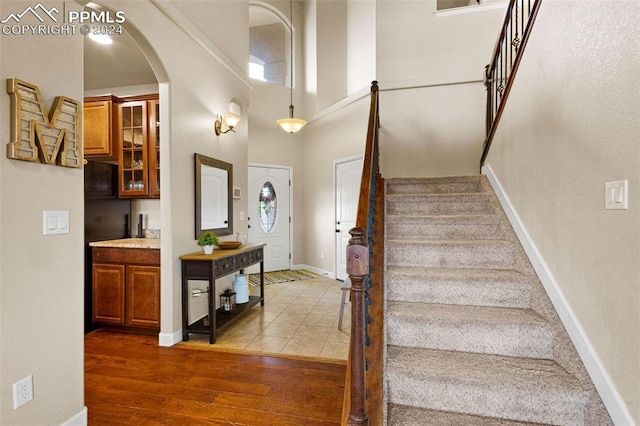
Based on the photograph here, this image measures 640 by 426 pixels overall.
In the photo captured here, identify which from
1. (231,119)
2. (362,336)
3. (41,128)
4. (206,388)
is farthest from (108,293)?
(362,336)

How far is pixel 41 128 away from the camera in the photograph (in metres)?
1.62

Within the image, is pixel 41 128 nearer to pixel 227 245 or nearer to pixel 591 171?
pixel 227 245

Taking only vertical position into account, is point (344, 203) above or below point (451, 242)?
above

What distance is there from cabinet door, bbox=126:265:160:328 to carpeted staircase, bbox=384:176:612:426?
7.50ft

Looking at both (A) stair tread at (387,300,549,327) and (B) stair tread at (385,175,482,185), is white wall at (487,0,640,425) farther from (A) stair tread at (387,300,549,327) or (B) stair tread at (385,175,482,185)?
(B) stair tread at (385,175,482,185)

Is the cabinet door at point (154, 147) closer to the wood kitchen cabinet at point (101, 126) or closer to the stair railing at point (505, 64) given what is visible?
the wood kitchen cabinet at point (101, 126)

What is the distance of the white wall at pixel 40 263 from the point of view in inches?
58.0

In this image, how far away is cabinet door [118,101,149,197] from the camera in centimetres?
360

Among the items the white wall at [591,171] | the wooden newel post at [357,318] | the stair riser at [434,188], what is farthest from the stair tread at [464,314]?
the stair riser at [434,188]

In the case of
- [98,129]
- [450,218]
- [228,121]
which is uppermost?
[228,121]

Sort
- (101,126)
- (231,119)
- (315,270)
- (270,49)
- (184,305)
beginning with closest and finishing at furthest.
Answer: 1. (184,305)
2. (101,126)
3. (231,119)
4. (315,270)
5. (270,49)

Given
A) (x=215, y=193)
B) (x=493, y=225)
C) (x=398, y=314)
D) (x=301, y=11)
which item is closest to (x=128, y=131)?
(x=215, y=193)

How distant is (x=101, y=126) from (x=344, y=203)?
3596mm

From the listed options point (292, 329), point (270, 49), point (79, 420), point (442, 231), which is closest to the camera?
point (79, 420)
